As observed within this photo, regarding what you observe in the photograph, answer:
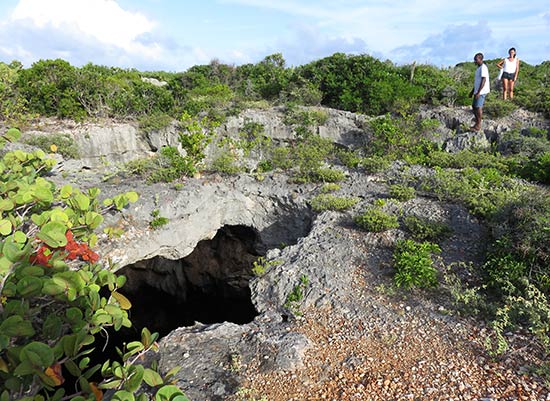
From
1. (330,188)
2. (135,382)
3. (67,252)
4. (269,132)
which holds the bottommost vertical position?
(135,382)

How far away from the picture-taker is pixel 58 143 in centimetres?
1362

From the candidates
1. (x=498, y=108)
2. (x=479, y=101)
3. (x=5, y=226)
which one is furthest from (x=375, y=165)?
(x=5, y=226)

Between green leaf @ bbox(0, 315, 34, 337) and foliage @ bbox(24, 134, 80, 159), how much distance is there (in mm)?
11632

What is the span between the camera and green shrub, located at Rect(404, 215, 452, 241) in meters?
8.36

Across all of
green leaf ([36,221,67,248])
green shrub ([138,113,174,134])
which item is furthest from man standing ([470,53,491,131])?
green leaf ([36,221,67,248])

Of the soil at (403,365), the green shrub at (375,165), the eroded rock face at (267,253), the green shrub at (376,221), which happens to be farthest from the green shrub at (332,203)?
the soil at (403,365)

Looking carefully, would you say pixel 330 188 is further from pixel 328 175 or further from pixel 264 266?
pixel 264 266

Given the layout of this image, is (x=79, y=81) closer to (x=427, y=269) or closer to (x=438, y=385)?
(x=427, y=269)

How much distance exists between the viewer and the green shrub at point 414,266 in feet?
22.6

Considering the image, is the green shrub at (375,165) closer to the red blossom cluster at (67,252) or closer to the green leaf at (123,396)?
the red blossom cluster at (67,252)

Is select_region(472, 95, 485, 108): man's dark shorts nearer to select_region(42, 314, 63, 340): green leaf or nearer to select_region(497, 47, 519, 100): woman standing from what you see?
select_region(497, 47, 519, 100): woman standing

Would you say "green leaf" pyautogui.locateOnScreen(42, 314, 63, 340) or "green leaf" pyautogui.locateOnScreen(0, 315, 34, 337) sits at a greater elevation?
"green leaf" pyautogui.locateOnScreen(0, 315, 34, 337)

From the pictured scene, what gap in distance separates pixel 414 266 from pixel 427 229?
1.71 metres

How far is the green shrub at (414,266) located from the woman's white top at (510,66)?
11.1 metres
